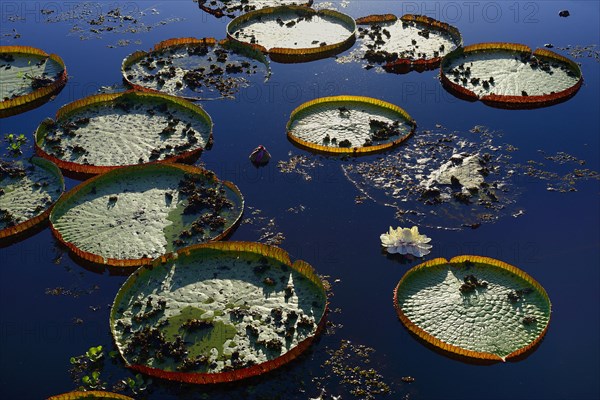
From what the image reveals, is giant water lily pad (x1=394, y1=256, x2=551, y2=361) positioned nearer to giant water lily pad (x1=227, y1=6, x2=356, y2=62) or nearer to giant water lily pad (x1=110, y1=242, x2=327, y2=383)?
giant water lily pad (x1=110, y1=242, x2=327, y2=383)

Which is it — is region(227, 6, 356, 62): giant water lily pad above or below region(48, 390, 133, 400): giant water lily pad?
above

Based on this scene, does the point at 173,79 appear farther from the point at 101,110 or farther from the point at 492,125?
the point at 492,125

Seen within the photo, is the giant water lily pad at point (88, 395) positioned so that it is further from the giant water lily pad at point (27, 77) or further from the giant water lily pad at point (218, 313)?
the giant water lily pad at point (27, 77)

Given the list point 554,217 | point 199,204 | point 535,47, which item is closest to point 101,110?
point 199,204

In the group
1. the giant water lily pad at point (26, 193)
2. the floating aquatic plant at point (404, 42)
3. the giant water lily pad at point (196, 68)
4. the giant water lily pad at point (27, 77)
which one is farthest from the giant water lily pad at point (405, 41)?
→ the giant water lily pad at point (26, 193)

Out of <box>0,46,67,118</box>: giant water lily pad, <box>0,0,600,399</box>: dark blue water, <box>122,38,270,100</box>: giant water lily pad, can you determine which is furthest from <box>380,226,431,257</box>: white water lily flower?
<box>0,46,67,118</box>: giant water lily pad
